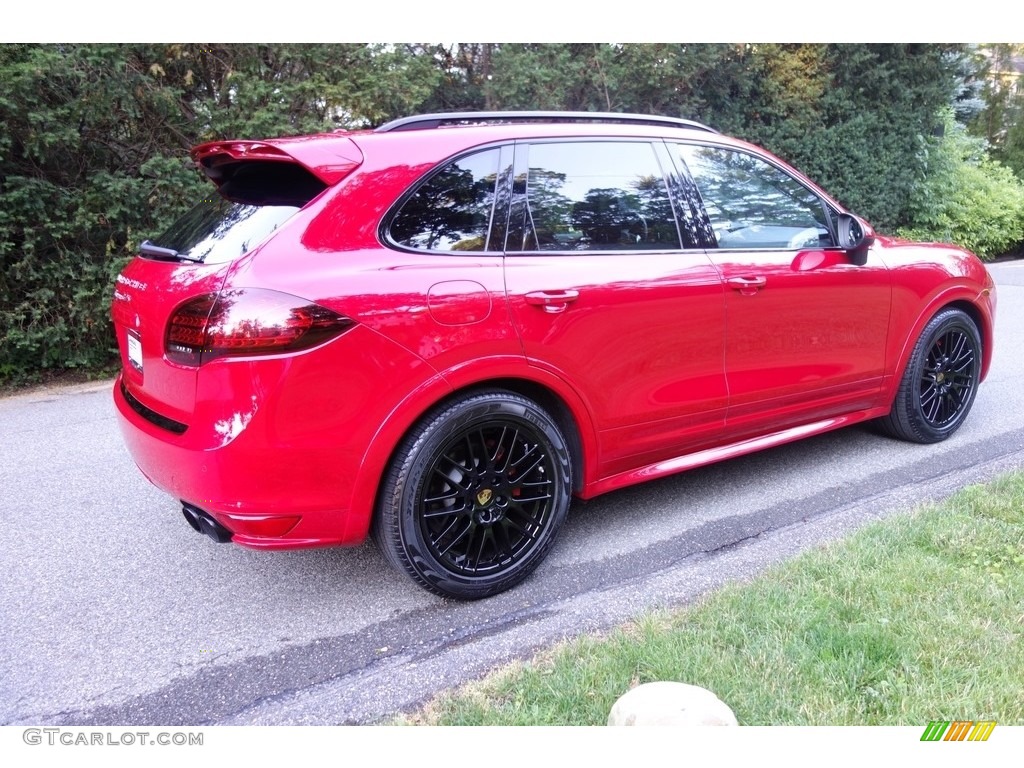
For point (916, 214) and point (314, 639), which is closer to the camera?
point (314, 639)

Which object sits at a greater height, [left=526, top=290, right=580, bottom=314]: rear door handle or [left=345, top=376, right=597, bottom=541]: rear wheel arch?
[left=526, top=290, right=580, bottom=314]: rear door handle

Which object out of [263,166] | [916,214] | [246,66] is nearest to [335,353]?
[263,166]

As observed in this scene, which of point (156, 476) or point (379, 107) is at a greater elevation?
point (379, 107)

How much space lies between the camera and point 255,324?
7.95ft

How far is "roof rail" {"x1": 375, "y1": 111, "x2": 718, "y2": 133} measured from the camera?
3057 mm

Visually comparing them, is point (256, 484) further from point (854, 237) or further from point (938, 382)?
point (938, 382)

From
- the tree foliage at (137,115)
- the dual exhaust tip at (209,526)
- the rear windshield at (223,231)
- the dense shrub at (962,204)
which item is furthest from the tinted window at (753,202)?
the dense shrub at (962,204)

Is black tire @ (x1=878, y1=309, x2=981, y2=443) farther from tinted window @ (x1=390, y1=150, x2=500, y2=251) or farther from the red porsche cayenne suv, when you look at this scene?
tinted window @ (x1=390, y1=150, x2=500, y2=251)

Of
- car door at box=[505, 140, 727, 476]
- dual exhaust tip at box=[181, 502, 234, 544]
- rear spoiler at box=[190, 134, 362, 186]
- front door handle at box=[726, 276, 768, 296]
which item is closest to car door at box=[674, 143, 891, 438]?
front door handle at box=[726, 276, 768, 296]

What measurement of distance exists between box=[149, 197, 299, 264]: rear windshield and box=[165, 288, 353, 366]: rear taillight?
0.65 feet

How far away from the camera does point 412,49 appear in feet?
28.0

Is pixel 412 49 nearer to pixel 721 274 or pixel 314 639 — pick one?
pixel 721 274

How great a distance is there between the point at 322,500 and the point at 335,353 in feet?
1.66

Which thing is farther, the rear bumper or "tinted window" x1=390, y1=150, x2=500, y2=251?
"tinted window" x1=390, y1=150, x2=500, y2=251
